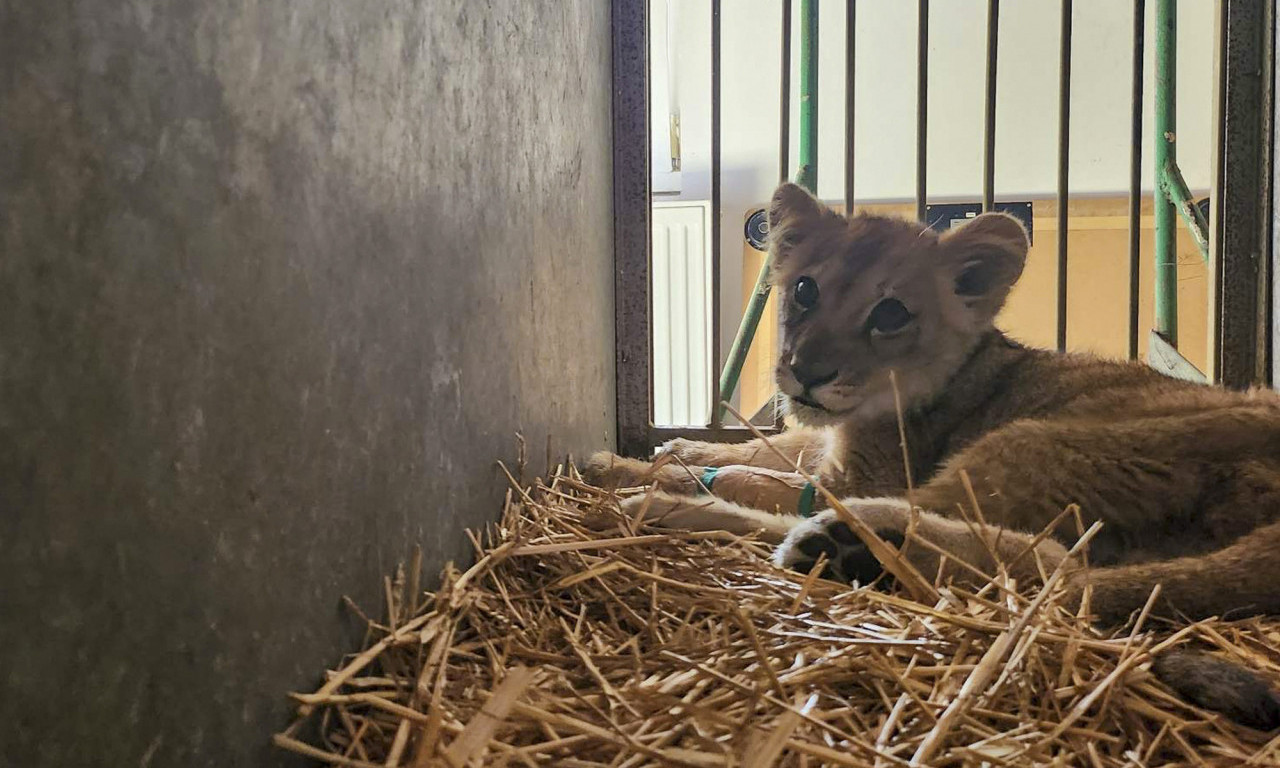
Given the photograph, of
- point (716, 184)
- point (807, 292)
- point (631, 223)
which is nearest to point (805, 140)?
point (716, 184)

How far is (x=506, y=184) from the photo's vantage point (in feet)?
7.60

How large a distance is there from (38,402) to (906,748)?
1.14m

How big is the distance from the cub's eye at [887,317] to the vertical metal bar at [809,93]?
1.25 meters

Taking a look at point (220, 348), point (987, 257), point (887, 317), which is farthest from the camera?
point (987, 257)

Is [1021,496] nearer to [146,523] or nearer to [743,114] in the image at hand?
[146,523]

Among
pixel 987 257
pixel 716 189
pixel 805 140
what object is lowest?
pixel 987 257

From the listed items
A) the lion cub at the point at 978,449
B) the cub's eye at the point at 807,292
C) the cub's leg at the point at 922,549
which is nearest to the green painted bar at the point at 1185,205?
the lion cub at the point at 978,449

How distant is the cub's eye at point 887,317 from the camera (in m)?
2.93

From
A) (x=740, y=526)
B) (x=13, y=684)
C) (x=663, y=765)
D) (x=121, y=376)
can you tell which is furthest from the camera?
(x=740, y=526)

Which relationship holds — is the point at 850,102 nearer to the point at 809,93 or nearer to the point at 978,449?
the point at 809,93

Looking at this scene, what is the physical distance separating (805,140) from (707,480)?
6.08 ft

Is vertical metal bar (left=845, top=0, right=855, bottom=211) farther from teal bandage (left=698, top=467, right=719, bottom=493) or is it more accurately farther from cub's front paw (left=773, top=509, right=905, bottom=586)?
cub's front paw (left=773, top=509, right=905, bottom=586)

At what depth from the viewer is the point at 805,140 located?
4.16m

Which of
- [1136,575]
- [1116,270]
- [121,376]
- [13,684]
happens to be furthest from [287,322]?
[1116,270]
